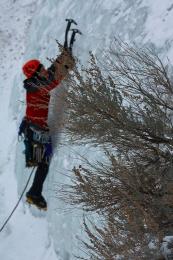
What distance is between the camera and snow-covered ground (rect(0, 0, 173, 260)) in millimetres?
6891

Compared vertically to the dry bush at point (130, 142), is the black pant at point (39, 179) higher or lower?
lower

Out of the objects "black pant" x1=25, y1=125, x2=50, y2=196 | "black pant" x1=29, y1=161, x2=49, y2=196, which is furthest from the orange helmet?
"black pant" x1=29, y1=161, x2=49, y2=196

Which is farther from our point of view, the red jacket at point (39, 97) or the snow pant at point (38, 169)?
the snow pant at point (38, 169)

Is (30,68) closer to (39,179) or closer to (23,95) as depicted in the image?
(39,179)

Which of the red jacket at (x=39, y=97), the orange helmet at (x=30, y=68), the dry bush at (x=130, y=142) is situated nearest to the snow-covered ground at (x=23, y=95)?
the red jacket at (x=39, y=97)

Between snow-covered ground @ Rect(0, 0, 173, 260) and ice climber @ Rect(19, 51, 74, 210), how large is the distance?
16 centimetres

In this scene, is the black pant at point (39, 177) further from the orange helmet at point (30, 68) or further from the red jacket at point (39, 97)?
the orange helmet at point (30, 68)

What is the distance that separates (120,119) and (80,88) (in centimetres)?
47

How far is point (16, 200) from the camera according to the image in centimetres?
900

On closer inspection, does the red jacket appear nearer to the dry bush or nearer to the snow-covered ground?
the snow-covered ground

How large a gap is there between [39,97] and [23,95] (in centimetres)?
244

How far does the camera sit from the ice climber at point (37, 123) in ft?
21.8

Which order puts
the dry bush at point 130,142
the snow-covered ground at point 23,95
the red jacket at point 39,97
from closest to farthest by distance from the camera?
1. the dry bush at point 130,142
2. the red jacket at point 39,97
3. the snow-covered ground at point 23,95

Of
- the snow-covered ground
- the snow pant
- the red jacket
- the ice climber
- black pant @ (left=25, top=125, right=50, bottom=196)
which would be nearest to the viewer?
the red jacket
